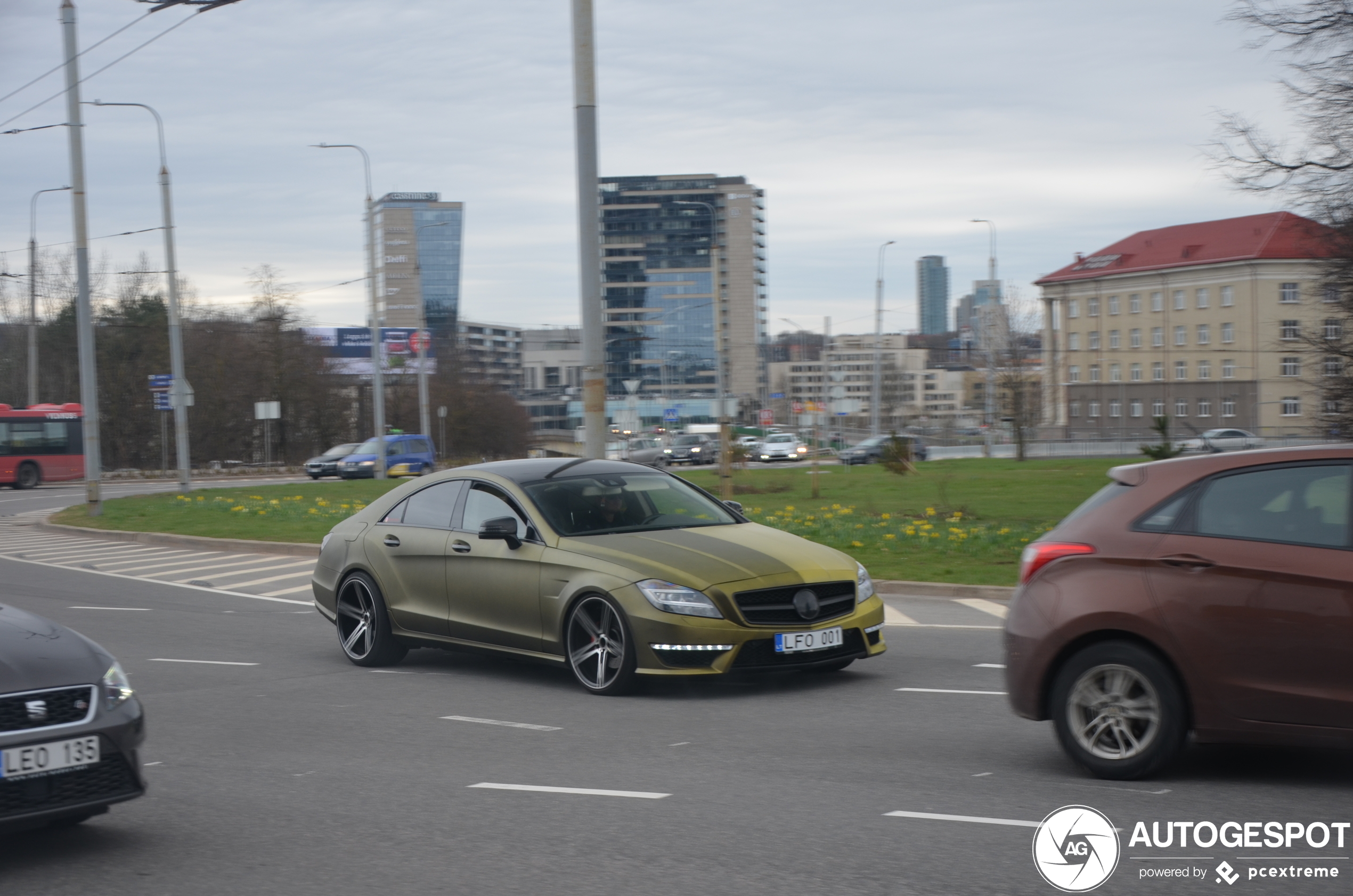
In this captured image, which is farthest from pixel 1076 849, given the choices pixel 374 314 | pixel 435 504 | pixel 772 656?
pixel 374 314

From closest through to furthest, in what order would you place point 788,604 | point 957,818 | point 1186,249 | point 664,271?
point 957,818, point 788,604, point 1186,249, point 664,271

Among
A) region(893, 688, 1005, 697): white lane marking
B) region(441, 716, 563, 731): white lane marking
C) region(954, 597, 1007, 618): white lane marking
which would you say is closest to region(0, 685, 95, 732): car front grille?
region(441, 716, 563, 731): white lane marking

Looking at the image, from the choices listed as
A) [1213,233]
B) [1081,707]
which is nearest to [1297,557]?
[1081,707]

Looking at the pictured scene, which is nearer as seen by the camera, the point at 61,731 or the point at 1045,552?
the point at 61,731

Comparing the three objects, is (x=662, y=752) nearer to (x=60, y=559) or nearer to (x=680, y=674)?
(x=680, y=674)

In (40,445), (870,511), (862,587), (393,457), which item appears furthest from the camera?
(393,457)

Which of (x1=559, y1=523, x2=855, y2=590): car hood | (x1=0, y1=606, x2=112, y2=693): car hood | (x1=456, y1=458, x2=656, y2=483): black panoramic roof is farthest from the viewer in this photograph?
(x1=456, y1=458, x2=656, y2=483): black panoramic roof

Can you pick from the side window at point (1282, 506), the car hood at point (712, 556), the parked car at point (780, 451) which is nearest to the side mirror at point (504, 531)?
the car hood at point (712, 556)

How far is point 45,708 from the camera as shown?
15.6 feet

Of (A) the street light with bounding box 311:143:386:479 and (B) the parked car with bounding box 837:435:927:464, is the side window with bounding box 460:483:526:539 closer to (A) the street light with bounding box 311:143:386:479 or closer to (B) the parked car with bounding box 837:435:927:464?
(A) the street light with bounding box 311:143:386:479

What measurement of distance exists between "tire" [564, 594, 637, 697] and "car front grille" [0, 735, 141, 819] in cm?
355

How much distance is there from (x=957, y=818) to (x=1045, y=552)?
4.68 feet

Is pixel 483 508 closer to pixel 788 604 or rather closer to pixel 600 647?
pixel 600 647

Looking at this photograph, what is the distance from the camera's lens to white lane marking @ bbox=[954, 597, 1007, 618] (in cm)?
1229
